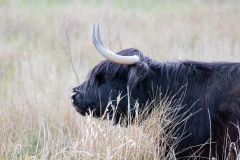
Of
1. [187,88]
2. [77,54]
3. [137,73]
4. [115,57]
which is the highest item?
[115,57]

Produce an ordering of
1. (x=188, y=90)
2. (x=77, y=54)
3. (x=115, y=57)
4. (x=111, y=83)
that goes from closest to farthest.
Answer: (x=115, y=57)
(x=188, y=90)
(x=111, y=83)
(x=77, y=54)

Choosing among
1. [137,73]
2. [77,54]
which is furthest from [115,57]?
[77,54]

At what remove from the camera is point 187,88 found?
461cm

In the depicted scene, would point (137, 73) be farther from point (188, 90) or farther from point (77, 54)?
point (77, 54)

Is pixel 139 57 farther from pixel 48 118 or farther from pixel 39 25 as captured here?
pixel 39 25

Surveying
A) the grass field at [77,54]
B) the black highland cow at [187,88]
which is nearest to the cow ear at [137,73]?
the black highland cow at [187,88]

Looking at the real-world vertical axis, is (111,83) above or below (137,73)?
below

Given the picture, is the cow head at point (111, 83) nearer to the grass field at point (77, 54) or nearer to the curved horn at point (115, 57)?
the curved horn at point (115, 57)

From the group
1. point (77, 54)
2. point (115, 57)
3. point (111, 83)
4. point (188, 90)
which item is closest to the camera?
point (115, 57)

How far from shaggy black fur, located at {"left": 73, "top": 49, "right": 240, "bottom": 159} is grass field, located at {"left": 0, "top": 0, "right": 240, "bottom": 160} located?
219 millimetres

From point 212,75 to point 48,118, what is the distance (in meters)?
2.43

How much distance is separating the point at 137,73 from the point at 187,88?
19.4 inches

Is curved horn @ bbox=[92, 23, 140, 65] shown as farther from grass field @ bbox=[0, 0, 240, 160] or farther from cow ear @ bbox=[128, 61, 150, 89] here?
grass field @ bbox=[0, 0, 240, 160]

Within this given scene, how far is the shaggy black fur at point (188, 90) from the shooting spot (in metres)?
4.36
